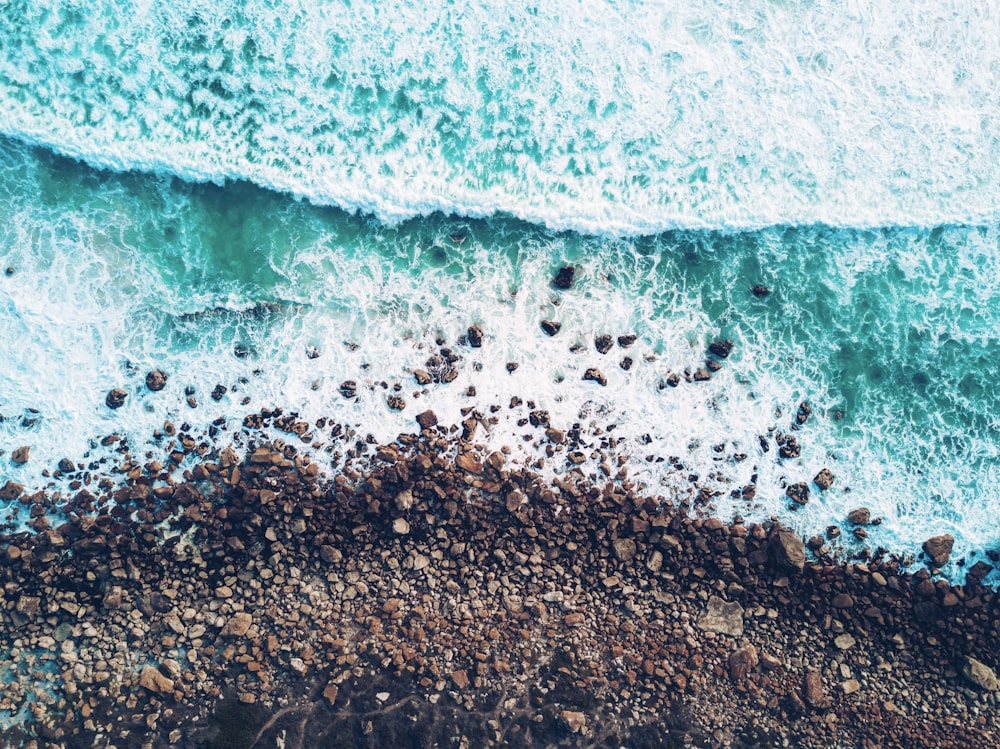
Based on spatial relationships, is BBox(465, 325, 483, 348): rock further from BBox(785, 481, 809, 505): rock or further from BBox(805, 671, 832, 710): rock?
BBox(805, 671, 832, 710): rock

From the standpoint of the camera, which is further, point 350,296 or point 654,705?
point 350,296

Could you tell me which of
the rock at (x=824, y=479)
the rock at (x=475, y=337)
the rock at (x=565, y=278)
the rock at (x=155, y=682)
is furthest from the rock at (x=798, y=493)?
the rock at (x=155, y=682)

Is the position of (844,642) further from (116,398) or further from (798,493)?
(116,398)

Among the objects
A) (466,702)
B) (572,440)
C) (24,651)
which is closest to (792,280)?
(572,440)

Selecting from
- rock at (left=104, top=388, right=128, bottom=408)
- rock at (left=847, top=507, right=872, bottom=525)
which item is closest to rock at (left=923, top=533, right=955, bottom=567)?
rock at (left=847, top=507, right=872, bottom=525)

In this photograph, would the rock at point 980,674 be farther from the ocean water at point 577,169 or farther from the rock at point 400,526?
the rock at point 400,526

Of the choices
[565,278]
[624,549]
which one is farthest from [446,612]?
[565,278]

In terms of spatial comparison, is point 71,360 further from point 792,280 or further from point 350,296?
point 792,280
